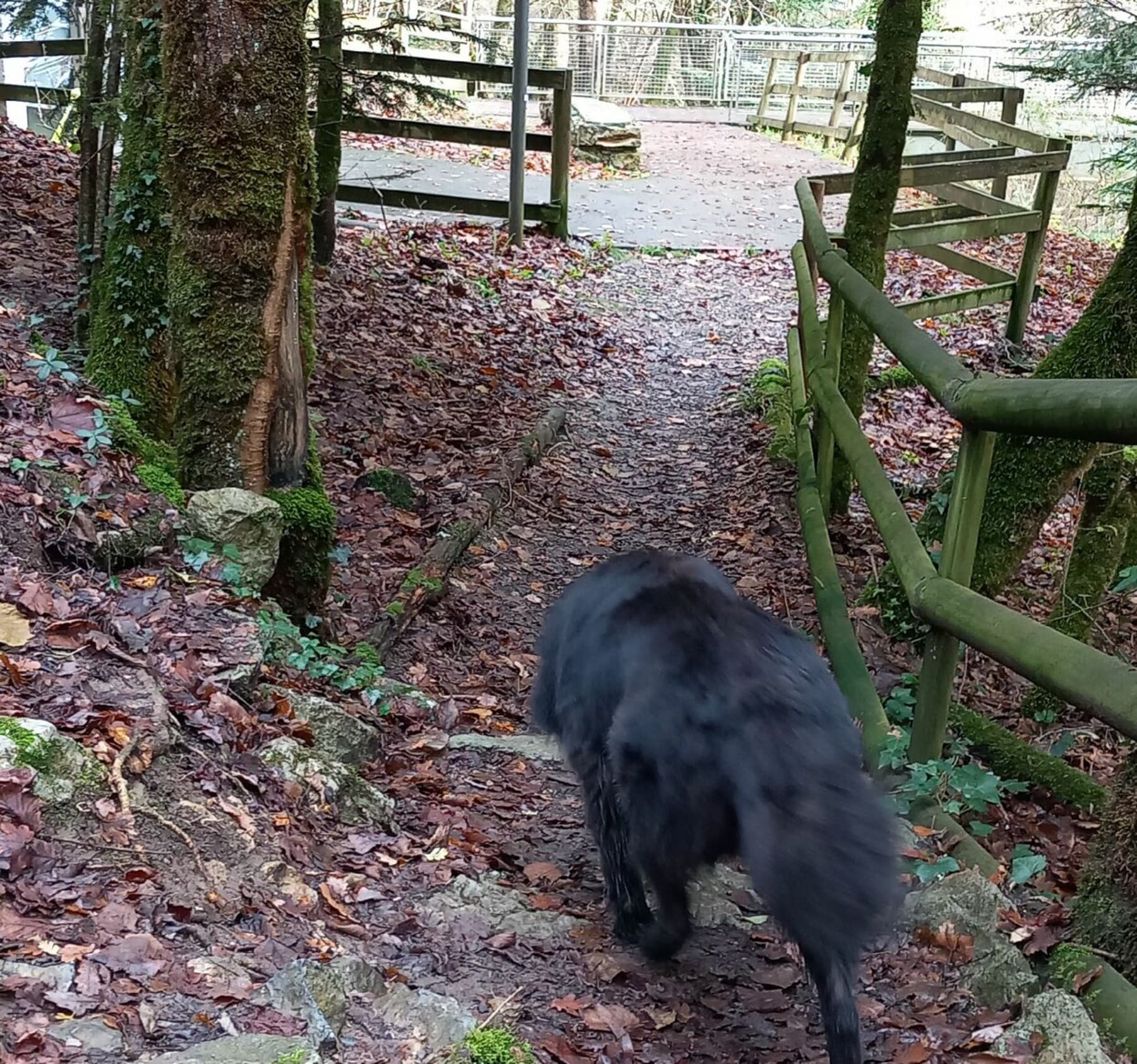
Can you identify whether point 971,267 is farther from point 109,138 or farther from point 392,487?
point 109,138

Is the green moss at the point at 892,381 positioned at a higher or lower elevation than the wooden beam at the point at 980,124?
lower

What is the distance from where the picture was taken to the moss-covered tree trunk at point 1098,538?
509cm

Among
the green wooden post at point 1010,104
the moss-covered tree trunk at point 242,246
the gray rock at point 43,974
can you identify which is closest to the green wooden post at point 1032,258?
the green wooden post at point 1010,104

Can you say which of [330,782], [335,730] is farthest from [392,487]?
[330,782]

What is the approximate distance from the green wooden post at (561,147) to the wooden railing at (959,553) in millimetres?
8207

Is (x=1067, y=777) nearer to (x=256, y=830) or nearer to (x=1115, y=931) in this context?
(x=1115, y=931)

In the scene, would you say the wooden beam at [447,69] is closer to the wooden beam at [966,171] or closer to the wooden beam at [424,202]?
the wooden beam at [424,202]

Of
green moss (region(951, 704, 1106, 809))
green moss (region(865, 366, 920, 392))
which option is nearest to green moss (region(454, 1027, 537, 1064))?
green moss (region(951, 704, 1106, 809))

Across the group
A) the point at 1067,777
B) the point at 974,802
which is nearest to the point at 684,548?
the point at 1067,777

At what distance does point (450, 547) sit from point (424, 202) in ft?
24.4

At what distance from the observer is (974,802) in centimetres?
300

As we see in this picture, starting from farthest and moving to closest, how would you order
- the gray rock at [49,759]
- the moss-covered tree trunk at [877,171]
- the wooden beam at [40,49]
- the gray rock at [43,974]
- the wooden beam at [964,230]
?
the wooden beam at [40,49] → the wooden beam at [964,230] → the moss-covered tree trunk at [877,171] → the gray rock at [49,759] → the gray rock at [43,974]

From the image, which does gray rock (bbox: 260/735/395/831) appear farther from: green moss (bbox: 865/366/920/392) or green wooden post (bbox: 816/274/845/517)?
green moss (bbox: 865/366/920/392)

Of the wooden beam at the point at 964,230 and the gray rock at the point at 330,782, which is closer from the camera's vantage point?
the gray rock at the point at 330,782
